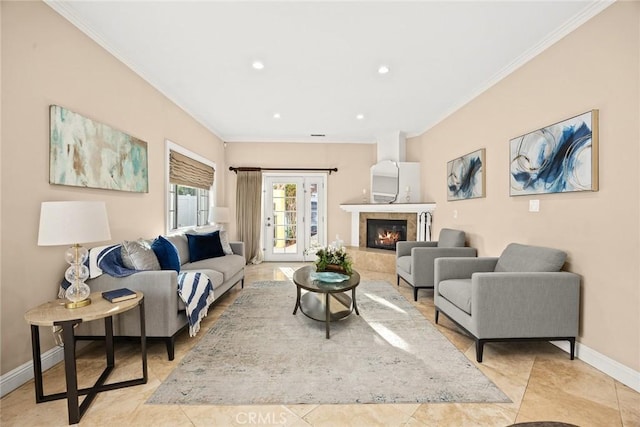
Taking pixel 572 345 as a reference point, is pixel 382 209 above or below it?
above

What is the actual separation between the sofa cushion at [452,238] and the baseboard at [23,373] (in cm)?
430

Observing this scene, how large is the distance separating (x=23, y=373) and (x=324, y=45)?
135 inches

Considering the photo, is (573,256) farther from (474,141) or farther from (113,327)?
(113,327)

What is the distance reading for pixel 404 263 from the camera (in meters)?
3.93

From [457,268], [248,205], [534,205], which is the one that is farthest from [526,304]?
[248,205]

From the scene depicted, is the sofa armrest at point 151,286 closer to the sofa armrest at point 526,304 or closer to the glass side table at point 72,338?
the glass side table at point 72,338

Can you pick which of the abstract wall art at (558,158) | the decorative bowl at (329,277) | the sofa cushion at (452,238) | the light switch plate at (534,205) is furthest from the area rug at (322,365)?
the abstract wall art at (558,158)

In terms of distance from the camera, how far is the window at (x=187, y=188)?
3869 mm

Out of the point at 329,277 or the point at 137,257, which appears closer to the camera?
the point at 137,257

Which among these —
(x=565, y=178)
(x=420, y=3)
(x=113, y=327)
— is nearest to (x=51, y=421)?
(x=113, y=327)

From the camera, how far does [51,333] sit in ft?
6.80

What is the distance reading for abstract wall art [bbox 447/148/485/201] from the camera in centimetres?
348

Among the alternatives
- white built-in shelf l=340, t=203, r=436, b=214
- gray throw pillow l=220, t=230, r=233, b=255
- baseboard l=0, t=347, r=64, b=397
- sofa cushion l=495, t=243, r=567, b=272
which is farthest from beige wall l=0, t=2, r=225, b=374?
white built-in shelf l=340, t=203, r=436, b=214

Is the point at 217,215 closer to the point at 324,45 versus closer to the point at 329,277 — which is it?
the point at 329,277
